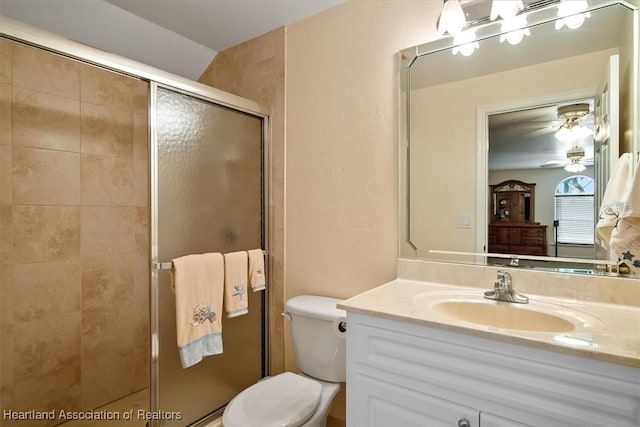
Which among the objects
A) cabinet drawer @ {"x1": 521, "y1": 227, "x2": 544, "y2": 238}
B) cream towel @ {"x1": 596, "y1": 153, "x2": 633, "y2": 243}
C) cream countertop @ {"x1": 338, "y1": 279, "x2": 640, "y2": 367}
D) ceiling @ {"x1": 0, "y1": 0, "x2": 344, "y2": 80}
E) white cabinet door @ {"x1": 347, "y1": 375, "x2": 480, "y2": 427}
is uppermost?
ceiling @ {"x1": 0, "y1": 0, "x2": 344, "y2": 80}

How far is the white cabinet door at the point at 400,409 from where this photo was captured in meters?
0.95

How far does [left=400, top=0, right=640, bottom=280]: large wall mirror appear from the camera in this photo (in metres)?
1.19

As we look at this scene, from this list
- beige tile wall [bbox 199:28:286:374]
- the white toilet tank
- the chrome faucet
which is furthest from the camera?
beige tile wall [bbox 199:28:286:374]

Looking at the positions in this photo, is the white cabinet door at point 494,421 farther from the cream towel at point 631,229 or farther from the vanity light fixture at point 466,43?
the vanity light fixture at point 466,43

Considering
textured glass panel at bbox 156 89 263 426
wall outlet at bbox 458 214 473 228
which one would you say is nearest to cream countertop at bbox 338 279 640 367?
wall outlet at bbox 458 214 473 228

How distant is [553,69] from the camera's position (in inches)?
49.8

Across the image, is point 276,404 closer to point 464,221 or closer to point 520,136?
point 464,221

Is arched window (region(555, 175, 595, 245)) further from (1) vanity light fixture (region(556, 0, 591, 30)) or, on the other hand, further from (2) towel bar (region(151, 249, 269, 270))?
(2) towel bar (region(151, 249, 269, 270))

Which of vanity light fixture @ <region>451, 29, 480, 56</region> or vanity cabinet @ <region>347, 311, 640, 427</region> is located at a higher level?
vanity light fixture @ <region>451, 29, 480, 56</region>

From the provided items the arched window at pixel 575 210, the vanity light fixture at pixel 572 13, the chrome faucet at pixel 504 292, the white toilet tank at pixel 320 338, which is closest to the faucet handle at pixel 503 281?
the chrome faucet at pixel 504 292

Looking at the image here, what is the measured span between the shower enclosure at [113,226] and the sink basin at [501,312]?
3.47ft

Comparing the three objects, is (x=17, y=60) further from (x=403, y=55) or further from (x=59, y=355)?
(x=403, y=55)

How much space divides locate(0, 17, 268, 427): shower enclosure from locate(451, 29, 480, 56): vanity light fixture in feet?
3.45

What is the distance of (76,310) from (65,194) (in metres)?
0.66
